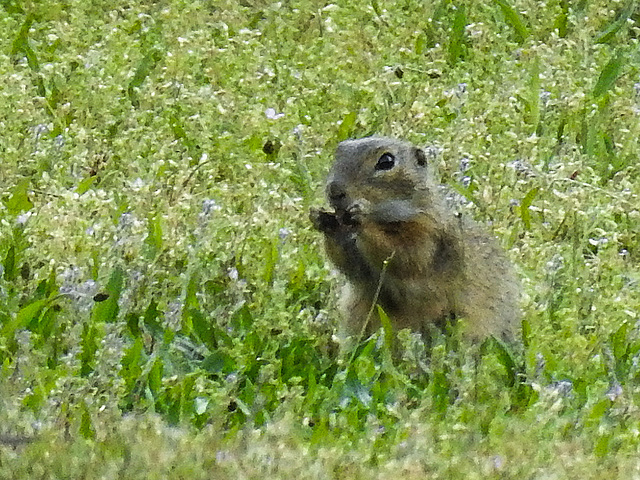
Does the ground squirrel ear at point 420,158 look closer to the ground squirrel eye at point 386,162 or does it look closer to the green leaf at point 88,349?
the ground squirrel eye at point 386,162

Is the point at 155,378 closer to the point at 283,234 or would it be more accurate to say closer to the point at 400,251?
the point at 400,251

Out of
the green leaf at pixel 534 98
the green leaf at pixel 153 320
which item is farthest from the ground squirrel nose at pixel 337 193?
the green leaf at pixel 534 98

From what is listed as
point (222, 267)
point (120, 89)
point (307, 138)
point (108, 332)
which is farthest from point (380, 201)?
point (120, 89)

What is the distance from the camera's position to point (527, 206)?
279 inches

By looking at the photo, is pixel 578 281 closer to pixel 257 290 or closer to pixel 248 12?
pixel 257 290

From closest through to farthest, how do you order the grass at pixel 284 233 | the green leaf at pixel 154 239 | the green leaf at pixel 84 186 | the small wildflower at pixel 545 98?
the grass at pixel 284 233 → the green leaf at pixel 154 239 → the green leaf at pixel 84 186 → the small wildflower at pixel 545 98

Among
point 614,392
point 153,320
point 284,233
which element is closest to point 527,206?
point 284,233

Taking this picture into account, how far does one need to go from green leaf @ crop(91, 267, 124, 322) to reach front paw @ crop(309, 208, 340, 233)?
72 centimetres

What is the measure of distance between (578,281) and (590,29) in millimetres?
3014

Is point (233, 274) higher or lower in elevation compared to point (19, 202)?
lower

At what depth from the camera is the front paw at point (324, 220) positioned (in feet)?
18.9

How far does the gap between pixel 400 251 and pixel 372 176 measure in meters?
0.29

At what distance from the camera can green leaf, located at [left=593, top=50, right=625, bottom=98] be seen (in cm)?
838

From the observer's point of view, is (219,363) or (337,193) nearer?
(219,363)
